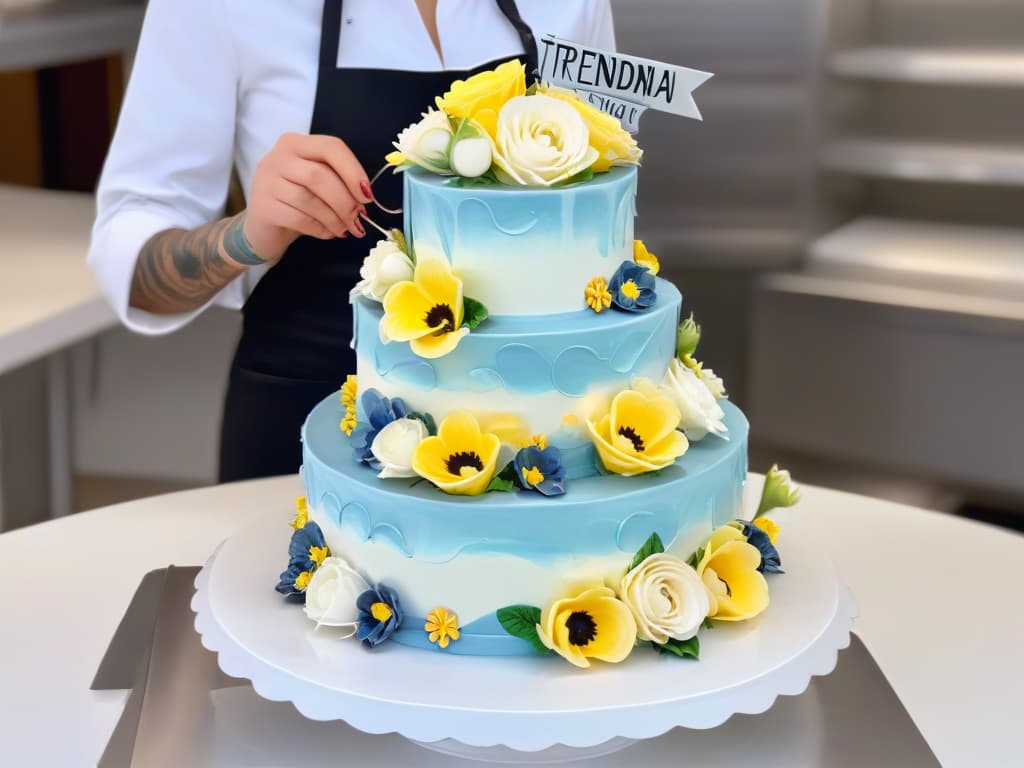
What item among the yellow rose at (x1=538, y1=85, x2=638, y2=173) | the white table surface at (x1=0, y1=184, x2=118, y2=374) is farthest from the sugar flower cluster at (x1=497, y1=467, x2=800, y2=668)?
the white table surface at (x1=0, y1=184, x2=118, y2=374)

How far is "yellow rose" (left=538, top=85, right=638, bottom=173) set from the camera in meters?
Answer: 1.02

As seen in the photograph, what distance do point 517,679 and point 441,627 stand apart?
0.07 metres

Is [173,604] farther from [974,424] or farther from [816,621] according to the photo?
[974,424]

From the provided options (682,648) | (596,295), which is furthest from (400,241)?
(682,648)

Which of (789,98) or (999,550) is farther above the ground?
(789,98)

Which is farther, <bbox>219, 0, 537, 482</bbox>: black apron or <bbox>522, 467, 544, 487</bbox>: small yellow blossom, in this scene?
<bbox>219, 0, 537, 482</bbox>: black apron

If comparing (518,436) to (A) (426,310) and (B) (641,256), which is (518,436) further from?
(B) (641,256)

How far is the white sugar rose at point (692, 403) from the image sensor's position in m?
1.04

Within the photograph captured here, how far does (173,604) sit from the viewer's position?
122 centimetres

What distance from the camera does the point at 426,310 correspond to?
3.17 feet

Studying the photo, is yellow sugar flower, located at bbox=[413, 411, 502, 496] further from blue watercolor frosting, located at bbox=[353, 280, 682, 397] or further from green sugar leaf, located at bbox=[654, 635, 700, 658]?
green sugar leaf, located at bbox=[654, 635, 700, 658]

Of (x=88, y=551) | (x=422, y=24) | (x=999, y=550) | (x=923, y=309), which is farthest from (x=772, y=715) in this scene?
(x=923, y=309)

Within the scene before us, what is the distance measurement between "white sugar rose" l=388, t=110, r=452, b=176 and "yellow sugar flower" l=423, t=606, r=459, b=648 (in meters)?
0.34

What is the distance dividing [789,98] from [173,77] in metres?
1.76
